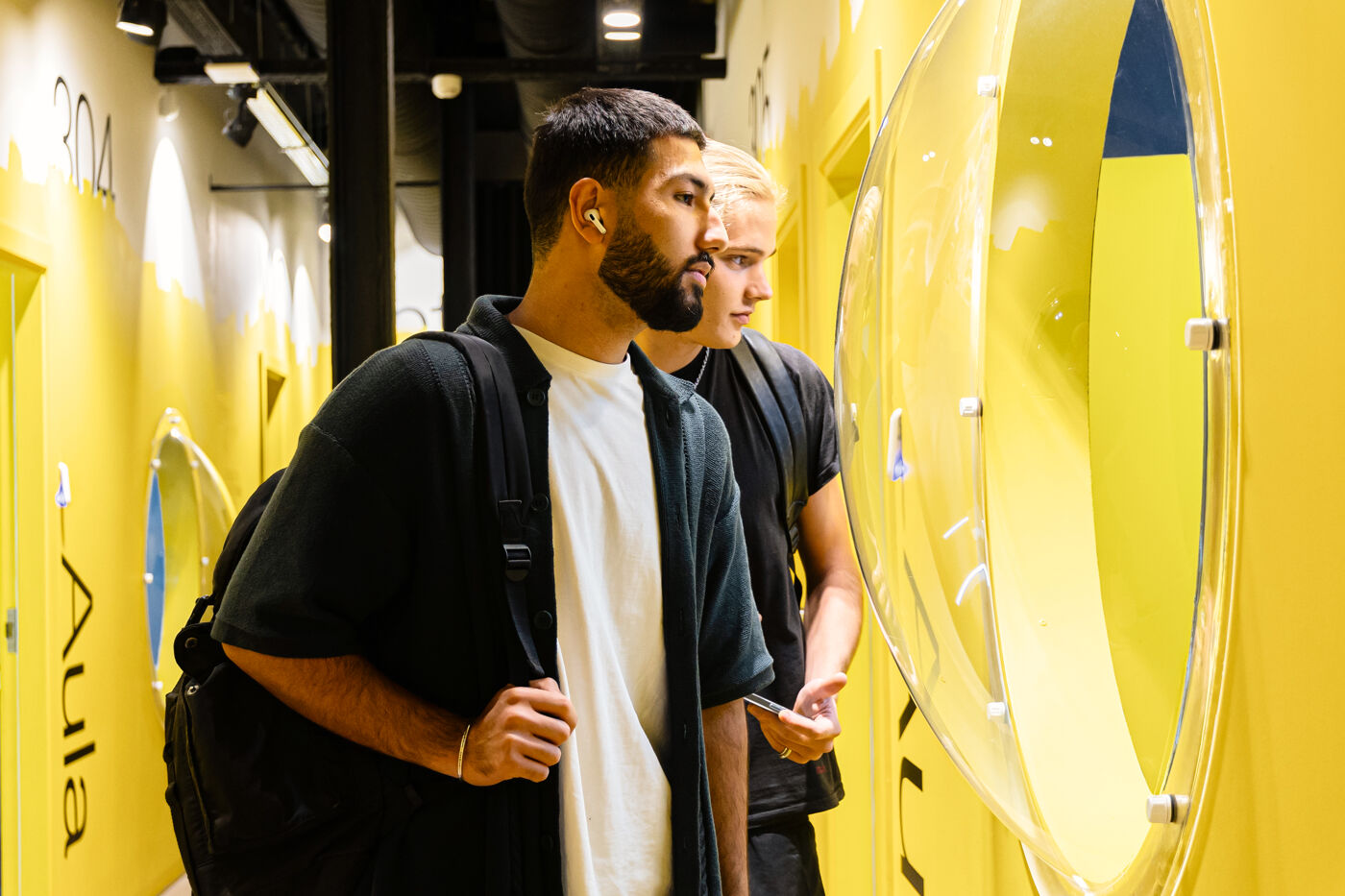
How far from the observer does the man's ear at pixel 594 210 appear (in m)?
1.33

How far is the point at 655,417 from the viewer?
1.37 m

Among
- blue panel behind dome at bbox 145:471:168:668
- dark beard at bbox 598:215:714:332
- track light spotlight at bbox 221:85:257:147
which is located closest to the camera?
dark beard at bbox 598:215:714:332

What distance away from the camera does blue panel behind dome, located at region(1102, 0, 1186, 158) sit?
1020mm

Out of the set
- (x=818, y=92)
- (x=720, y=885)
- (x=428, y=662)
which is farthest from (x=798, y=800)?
(x=818, y=92)

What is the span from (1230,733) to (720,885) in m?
0.63

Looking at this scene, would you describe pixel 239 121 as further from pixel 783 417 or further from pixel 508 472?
pixel 508 472

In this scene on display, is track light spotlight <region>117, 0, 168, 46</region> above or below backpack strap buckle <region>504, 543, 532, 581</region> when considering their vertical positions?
above

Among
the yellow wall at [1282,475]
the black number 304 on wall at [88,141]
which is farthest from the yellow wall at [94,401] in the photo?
the yellow wall at [1282,475]

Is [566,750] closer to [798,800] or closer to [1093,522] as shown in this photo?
[1093,522]

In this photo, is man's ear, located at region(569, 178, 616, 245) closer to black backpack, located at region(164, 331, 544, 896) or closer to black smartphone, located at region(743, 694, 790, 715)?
black backpack, located at region(164, 331, 544, 896)

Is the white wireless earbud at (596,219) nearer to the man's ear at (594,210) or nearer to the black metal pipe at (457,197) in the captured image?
the man's ear at (594,210)

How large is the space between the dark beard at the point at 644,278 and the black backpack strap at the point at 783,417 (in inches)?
25.3

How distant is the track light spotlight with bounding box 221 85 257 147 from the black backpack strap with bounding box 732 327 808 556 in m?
5.00

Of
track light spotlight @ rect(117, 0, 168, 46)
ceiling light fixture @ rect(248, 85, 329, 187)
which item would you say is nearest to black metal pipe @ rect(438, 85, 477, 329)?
ceiling light fixture @ rect(248, 85, 329, 187)
